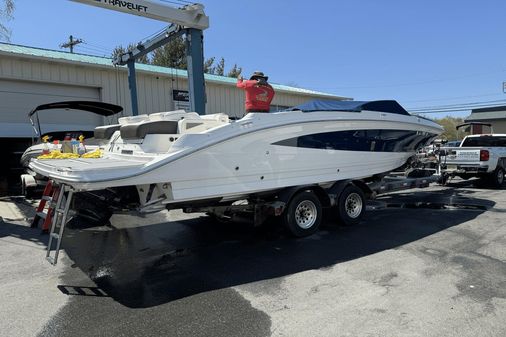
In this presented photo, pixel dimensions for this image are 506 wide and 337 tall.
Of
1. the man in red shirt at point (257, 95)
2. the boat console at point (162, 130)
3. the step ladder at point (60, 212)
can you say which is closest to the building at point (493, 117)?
the man in red shirt at point (257, 95)

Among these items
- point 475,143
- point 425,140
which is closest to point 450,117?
point 475,143

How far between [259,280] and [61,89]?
12170 mm

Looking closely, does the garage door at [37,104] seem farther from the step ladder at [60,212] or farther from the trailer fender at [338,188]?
the trailer fender at [338,188]

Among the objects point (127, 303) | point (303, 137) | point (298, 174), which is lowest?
point (127, 303)

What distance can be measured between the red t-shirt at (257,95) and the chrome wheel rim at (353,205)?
2.60m

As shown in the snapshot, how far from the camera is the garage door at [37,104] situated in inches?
529

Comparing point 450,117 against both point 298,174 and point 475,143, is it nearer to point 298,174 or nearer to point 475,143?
point 475,143

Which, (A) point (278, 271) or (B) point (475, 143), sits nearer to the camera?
(A) point (278, 271)

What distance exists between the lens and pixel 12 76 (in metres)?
13.3

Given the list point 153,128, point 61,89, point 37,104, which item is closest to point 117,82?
point 61,89

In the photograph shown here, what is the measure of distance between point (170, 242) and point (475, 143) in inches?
516

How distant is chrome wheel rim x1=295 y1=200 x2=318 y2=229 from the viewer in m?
7.29

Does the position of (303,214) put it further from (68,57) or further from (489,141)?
(68,57)

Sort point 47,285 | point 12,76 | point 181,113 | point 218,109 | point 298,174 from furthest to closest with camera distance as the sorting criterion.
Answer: point 218,109 < point 12,76 < point 298,174 < point 181,113 < point 47,285
